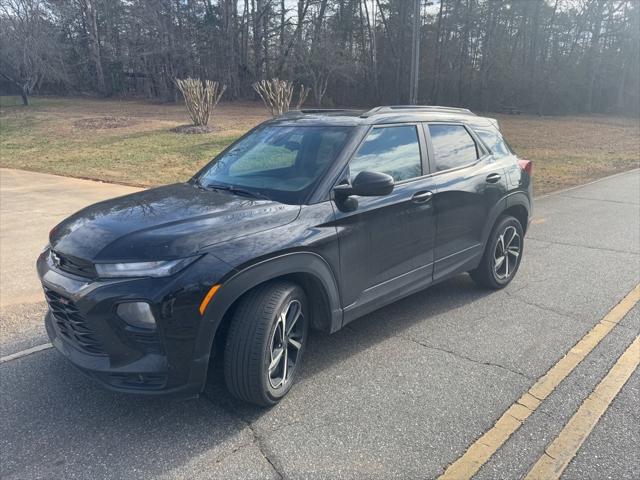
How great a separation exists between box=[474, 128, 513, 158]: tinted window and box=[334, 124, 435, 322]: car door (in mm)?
1043

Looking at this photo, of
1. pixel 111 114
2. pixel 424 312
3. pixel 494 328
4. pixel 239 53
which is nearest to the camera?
pixel 494 328

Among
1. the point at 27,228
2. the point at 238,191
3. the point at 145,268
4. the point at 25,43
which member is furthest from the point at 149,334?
the point at 25,43

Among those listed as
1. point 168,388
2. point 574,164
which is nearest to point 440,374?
point 168,388

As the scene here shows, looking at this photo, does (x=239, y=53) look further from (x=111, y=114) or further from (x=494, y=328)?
(x=494, y=328)

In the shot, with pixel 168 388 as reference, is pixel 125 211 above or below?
above

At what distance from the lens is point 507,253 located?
5.14 m

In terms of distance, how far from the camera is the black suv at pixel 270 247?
8.72 feet

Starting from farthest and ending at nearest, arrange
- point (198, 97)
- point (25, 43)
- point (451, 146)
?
1. point (25, 43)
2. point (198, 97)
3. point (451, 146)

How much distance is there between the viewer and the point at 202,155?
50.5 feet

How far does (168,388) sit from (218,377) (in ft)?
2.59

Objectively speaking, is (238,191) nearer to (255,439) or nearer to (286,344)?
(286,344)

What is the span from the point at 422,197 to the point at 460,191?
22.5 inches

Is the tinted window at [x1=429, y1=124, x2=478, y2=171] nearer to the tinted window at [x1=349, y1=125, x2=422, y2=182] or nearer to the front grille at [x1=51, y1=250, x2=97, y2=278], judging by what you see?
the tinted window at [x1=349, y1=125, x2=422, y2=182]

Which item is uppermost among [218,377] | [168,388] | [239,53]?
[239,53]
